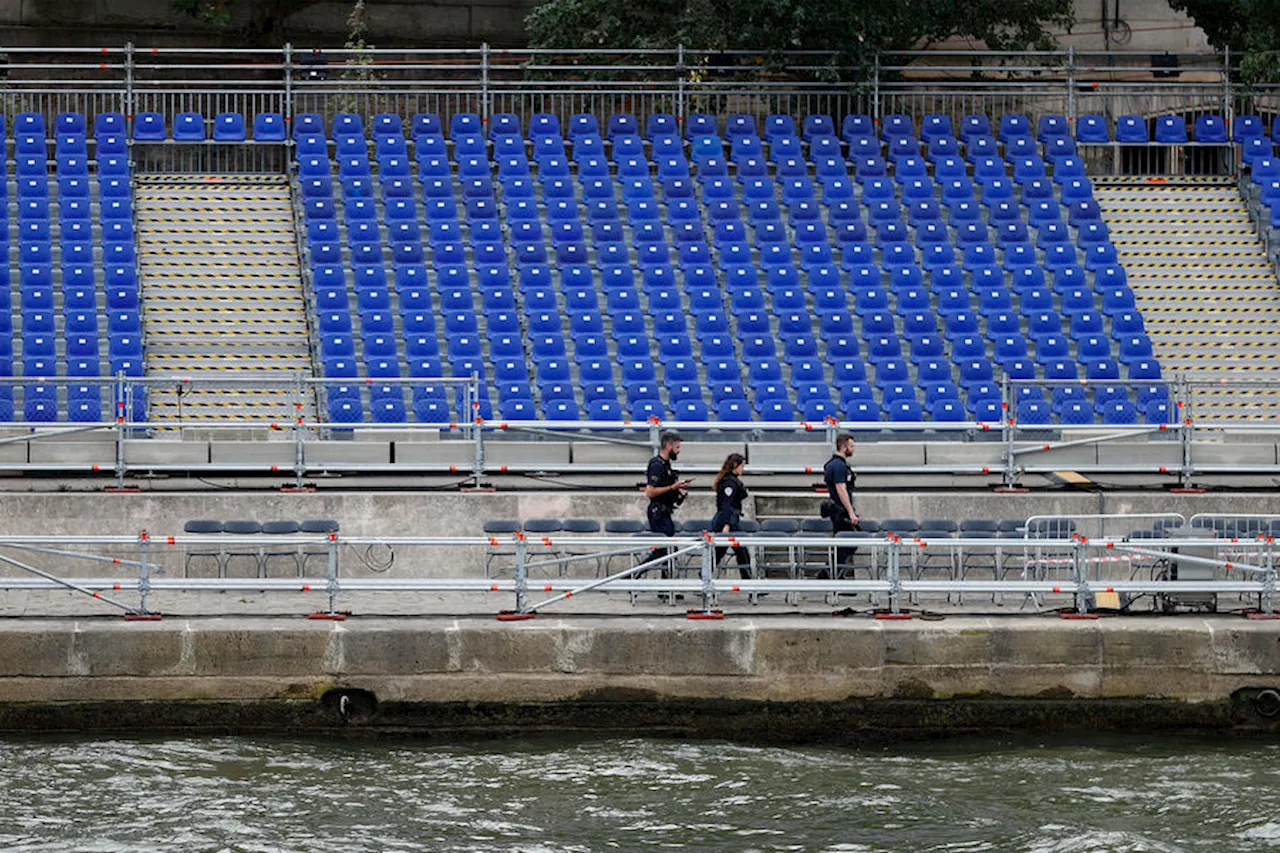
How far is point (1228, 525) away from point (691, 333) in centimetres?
943

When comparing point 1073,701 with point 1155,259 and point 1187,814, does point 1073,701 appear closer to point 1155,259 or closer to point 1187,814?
point 1187,814

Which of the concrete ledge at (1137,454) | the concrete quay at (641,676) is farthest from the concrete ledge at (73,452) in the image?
the concrete ledge at (1137,454)

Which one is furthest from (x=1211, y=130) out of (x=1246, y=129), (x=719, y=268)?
(x=719, y=268)

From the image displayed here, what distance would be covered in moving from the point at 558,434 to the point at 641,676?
20.4ft

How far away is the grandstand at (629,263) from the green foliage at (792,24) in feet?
3.84

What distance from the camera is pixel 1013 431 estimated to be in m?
25.6

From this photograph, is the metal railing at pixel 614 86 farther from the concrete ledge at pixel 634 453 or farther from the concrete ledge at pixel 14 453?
the concrete ledge at pixel 14 453

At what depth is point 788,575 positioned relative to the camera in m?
22.4

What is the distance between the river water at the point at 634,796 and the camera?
54.0 feet

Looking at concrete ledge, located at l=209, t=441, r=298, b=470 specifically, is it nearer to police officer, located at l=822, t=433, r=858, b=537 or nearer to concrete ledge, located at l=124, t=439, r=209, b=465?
concrete ledge, located at l=124, t=439, r=209, b=465

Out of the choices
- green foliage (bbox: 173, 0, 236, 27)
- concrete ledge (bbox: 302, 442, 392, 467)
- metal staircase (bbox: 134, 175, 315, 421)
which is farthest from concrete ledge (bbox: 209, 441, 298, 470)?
green foliage (bbox: 173, 0, 236, 27)

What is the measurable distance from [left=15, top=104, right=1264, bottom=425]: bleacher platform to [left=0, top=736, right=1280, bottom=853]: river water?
8163 mm

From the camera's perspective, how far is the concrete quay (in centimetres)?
1952

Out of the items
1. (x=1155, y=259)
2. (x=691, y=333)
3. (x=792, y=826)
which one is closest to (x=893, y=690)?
(x=792, y=826)
